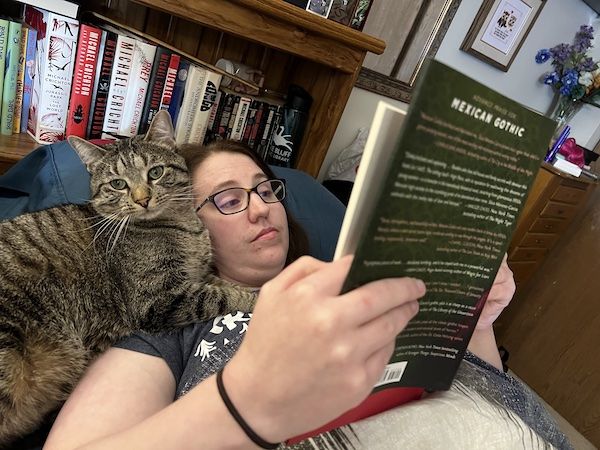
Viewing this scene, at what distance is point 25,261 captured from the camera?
0.89 m

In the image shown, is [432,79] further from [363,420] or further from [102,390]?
[102,390]

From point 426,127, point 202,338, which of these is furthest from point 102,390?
point 426,127

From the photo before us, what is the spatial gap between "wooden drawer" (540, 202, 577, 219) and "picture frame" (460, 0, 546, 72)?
35.3 inches

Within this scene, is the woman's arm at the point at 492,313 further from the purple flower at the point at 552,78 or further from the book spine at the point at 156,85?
the purple flower at the point at 552,78

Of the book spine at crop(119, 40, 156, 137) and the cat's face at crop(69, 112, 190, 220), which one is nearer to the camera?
the cat's face at crop(69, 112, 190, 220)

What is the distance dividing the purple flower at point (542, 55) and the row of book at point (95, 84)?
2238 mm

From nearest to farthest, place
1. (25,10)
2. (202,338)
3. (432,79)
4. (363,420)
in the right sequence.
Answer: (432,79)
(363,420)
(202,338)
(25,10)

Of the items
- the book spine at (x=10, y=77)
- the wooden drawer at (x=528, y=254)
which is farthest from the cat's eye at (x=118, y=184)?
the wooden drawer at (x=528, y=254)

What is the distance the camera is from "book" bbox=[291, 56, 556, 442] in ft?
1.11

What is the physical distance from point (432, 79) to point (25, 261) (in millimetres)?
941

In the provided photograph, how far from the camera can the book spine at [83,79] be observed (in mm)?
1115

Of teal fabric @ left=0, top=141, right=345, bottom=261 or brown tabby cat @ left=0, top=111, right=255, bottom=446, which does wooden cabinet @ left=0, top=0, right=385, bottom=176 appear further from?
brown tabby cat @ left=0, top=111, right=255, bottom=446

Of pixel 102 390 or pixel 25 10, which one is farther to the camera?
pixel 25 10

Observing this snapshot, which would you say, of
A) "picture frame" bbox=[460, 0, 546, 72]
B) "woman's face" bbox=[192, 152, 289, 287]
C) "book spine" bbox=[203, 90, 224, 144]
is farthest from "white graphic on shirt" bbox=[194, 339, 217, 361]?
"picture frame" bbox=[460, 0, 546, 72]
